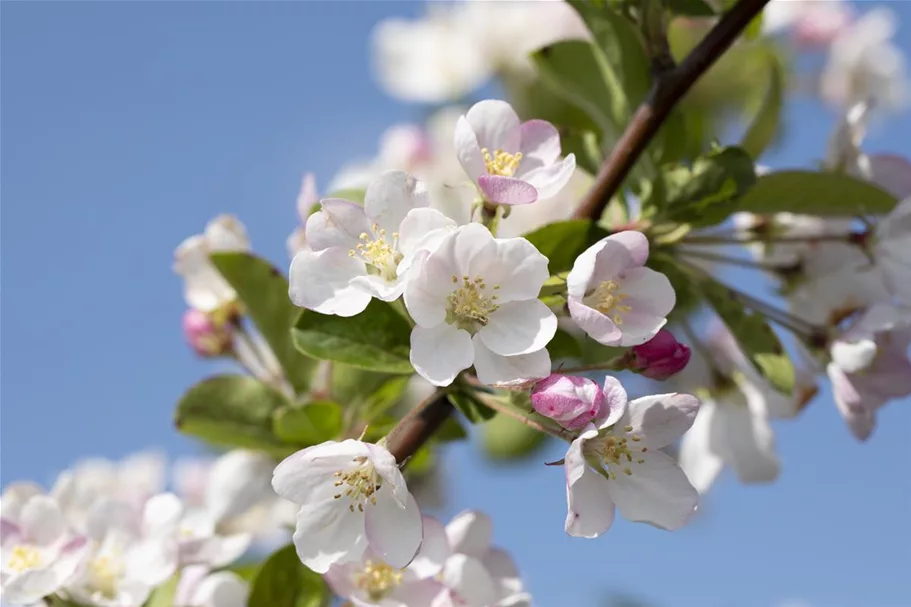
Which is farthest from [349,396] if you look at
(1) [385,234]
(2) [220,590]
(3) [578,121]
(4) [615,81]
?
(3) [578,121]

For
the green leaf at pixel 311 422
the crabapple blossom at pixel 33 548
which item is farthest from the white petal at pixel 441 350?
the crabapple blossom at pixel 33 548

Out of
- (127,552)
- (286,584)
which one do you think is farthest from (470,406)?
(127,552)

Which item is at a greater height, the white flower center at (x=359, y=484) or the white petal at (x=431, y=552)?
the white flower center at (x=359, y=484)

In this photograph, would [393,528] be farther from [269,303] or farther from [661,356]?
[269,303]

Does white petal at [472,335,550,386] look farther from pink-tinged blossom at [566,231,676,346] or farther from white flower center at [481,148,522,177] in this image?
white flower center at [481,148,522,177]

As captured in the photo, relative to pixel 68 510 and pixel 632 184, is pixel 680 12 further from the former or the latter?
pixel 68 510

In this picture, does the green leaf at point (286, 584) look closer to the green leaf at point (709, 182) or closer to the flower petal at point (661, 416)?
the flower petal at point (661, 416)
